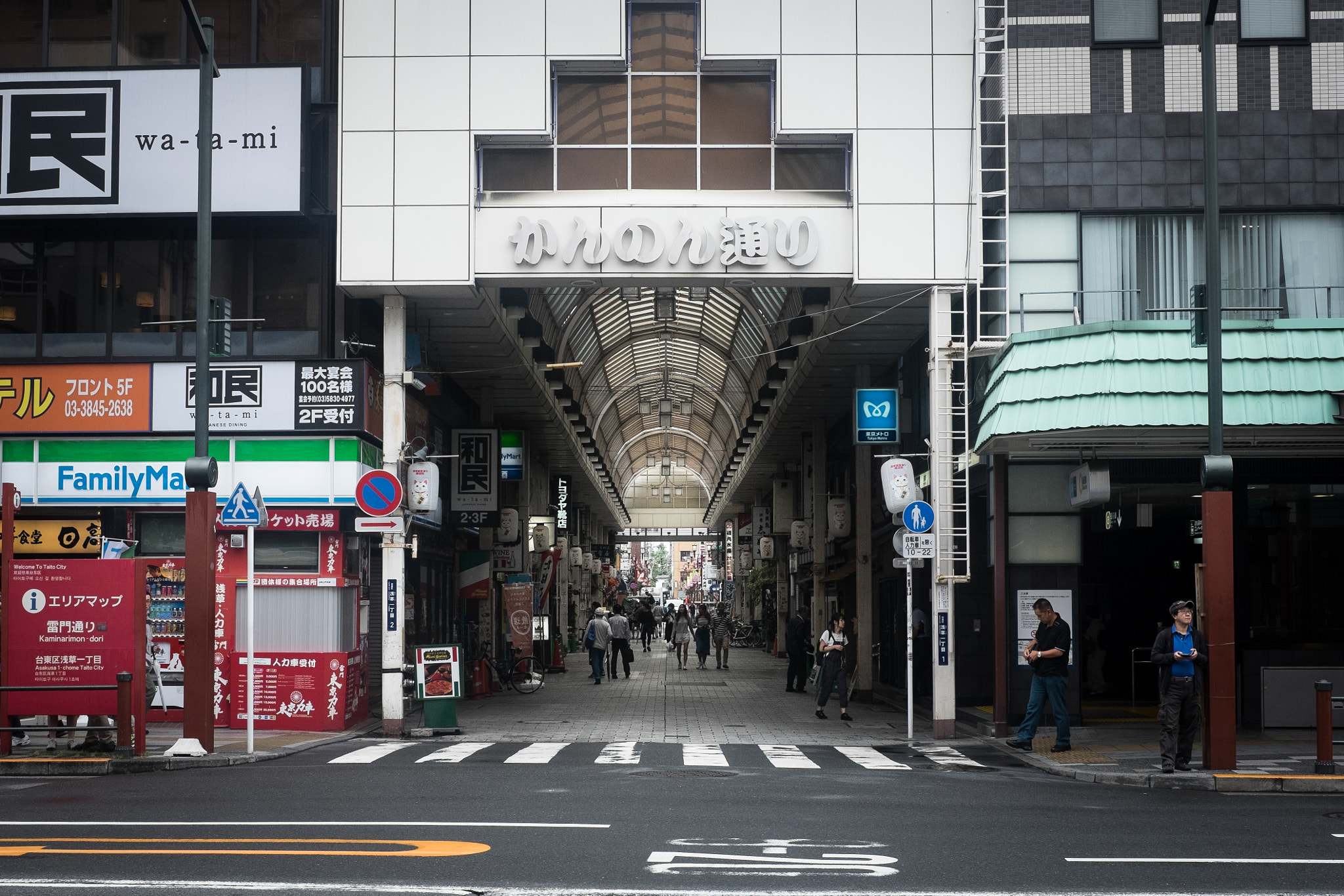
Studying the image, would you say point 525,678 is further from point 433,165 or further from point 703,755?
point 703,755

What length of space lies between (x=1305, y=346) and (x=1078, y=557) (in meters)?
4.64

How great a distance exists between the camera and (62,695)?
16.4 m

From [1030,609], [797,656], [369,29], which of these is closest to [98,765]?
[369,29]

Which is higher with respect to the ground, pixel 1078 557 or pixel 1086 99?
pixel 1086 99

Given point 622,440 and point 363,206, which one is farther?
point 622,440

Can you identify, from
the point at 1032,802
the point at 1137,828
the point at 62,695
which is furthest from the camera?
the point at 62,695

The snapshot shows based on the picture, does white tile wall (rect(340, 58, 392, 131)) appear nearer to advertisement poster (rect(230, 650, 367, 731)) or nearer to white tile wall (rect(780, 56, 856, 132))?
white tile wall (rect(780, 56, 856, 132))

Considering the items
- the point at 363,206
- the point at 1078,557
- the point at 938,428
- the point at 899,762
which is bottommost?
the point at 899,762

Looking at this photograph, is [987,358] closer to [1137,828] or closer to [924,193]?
[924,193]

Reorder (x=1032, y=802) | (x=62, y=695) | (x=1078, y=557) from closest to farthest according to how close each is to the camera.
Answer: (x=1032, y=802)
(x=62, y=695)
(x=1078, y=557)

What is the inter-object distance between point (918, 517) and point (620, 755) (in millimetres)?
5523

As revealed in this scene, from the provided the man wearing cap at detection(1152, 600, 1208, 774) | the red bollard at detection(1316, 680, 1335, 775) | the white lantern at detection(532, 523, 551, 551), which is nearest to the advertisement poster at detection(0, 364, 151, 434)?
the man wearing cap at detection(1152, 600, 1208, 774)

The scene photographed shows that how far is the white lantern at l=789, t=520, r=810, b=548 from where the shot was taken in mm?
39156

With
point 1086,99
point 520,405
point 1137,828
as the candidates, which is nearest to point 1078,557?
point 1086,99
